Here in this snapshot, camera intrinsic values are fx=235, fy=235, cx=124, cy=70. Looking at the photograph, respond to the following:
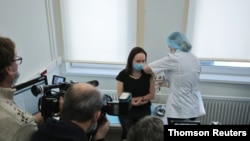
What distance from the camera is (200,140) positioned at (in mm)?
989

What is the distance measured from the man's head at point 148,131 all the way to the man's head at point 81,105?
0.67 ft

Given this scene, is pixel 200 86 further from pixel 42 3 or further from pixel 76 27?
pixel 42 3

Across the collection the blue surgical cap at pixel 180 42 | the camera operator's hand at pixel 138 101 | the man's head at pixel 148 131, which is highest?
the blue surgical cap at pixel 180 42

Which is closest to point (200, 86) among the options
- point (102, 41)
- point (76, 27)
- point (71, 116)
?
point (102, 41)

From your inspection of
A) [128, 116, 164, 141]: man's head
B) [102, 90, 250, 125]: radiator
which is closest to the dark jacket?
[128, 116, 164, 141]: man's head

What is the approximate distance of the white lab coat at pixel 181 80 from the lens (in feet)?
6.82

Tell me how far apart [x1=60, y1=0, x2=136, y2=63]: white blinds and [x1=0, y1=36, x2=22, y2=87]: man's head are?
1.70m

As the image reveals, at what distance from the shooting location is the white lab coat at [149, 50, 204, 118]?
2.08 m

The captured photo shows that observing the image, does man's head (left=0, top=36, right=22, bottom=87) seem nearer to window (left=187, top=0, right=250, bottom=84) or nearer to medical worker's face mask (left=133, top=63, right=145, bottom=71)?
medical worker's face mask (left=133, top=63, right=145, bottom=71)

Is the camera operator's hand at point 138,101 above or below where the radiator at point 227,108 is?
above

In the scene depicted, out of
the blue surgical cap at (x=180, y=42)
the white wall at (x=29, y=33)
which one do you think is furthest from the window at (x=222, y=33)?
the white wall at (x=29, y=33)

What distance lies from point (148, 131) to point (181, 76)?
114 centimetres

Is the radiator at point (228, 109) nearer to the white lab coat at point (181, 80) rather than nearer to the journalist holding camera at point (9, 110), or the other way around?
the white lab coat at point (181, 80)

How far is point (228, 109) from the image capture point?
2.71m
